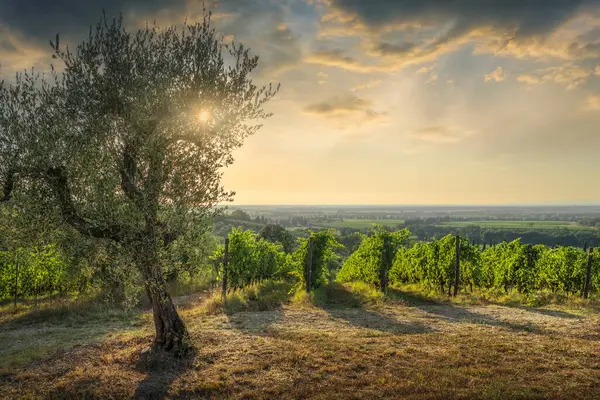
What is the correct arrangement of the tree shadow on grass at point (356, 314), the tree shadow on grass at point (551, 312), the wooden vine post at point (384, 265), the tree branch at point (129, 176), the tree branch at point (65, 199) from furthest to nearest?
the wooden vine post at point (384, 265)
the tree shadow on grass at point (551, 312)
the tree shadow on grass at point (356, 314)
the tree branch at point (129, 176)
the tree branch at point (65, 199)

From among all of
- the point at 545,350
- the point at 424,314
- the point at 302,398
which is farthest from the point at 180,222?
the point at 424,314

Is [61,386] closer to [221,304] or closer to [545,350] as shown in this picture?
[221,304]

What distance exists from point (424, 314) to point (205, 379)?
1276 centimetres

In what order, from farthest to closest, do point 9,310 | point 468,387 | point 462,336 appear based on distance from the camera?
point 9,310
point 462,336
point 468,387

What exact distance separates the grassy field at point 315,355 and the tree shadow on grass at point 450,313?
126 millimetres

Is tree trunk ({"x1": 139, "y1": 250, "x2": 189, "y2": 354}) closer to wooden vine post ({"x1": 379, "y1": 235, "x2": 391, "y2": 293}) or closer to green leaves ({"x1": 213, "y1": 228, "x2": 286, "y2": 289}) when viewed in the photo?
green leaves ({"x1": 213, "y1": 228, "x2": 286, "y2": 289})

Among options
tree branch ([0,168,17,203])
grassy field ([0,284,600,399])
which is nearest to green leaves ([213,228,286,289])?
grassy field ([0,284,600,399])

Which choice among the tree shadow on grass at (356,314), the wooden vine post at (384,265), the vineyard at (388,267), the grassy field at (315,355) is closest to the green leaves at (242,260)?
the vineyard at (388,267)

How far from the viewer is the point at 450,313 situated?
18.2 metres

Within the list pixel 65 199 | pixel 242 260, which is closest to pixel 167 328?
pixel 65 199

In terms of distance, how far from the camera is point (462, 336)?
13.3 metres

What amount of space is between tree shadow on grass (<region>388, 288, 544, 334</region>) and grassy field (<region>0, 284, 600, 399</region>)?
13 centimetres

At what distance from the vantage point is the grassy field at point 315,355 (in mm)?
8586

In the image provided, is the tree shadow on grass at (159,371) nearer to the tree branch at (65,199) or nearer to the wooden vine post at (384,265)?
the tree branch at (65,199)
